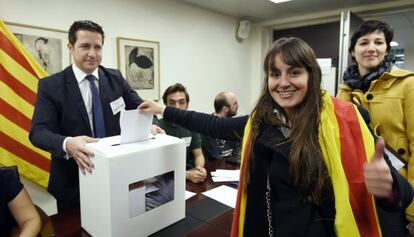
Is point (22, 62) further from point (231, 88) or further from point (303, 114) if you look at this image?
point (231, 88)

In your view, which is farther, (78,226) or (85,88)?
(85,88)

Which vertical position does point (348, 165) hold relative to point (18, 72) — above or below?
below

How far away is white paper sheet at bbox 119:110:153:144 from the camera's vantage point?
39.1 inches

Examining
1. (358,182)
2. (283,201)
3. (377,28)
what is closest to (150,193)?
(283,201)

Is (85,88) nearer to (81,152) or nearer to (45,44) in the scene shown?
(81,152)

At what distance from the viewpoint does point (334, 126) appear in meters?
0.90

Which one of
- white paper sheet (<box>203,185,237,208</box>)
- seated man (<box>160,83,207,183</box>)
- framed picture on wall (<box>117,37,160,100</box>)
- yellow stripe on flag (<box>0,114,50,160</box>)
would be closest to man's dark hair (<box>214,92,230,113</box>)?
seated man (<box>160,83,207,183</box>)

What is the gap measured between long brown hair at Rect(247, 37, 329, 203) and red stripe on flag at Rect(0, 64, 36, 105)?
1949 millimetres

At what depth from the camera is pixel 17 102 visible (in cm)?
214

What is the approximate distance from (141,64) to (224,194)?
82.9 inches

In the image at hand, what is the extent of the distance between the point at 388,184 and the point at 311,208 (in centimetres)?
23

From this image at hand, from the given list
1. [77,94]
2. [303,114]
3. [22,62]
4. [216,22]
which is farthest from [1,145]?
[216,22]

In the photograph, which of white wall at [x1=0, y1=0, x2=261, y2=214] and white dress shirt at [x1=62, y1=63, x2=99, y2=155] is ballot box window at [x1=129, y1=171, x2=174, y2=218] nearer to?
white dress shirt at [x1=62, y1=63, x2=99, y2=155]

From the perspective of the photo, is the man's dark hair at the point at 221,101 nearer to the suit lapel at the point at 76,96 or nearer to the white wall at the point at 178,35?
the white wall at the point at 178,35
